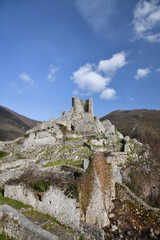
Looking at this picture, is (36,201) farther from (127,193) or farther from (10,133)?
(10,133)

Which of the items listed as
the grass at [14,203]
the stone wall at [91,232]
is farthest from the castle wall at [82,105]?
the stone wall at [91,232]

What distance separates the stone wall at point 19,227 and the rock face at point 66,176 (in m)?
2.60

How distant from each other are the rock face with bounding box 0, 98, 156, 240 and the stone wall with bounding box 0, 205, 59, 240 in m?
2.60

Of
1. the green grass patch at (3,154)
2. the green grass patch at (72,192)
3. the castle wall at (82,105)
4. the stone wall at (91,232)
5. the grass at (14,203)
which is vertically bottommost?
the stone wall at (91,232)

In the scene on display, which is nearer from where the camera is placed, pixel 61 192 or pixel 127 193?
pixel 61 192

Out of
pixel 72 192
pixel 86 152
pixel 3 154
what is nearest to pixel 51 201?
pixel 72 192

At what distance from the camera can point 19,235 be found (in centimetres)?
707

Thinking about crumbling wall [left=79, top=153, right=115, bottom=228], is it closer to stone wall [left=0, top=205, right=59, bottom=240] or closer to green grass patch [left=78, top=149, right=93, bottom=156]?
stone wall [left=0, top=205, right=59, bottom=240]

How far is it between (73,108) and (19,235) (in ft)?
86.2

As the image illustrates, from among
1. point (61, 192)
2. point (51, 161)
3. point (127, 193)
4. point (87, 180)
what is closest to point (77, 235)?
point (61, 192)

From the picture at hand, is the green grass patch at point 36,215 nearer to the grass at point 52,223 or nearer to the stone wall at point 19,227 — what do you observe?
the grass at point 52,223

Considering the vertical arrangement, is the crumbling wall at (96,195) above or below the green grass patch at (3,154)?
below

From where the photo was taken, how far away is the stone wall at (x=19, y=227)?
6.64 metres

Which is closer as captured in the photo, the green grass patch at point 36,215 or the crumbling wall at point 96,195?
the green grass patch at point 36,215
